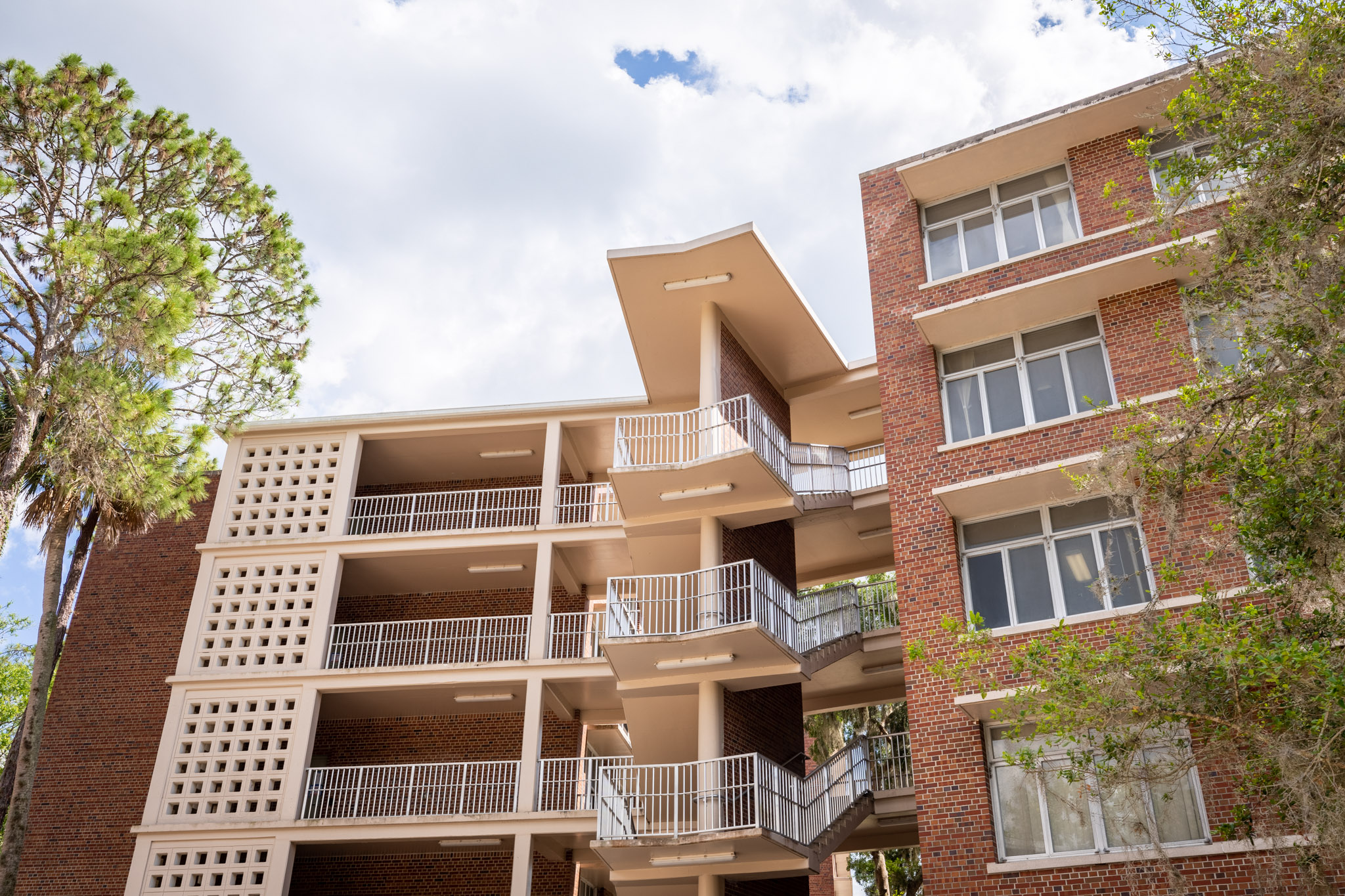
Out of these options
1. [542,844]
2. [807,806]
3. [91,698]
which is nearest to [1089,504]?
[807,806]

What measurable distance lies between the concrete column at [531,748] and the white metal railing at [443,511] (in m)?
3.89

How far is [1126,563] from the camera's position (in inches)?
505

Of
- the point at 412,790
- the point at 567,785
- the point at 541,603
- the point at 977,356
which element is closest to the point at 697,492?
the point at 977,356

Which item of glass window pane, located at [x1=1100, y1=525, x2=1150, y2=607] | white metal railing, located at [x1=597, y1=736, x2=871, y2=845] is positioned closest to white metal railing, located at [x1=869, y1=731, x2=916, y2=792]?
white metal railing, located at [x1=597, y1=736, x2=871, y2=845]

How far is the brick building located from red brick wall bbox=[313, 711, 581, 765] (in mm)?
72

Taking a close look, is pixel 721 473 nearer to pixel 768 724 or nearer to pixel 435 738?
pixel 768 724

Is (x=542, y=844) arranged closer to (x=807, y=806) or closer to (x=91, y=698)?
(x=807, y=806)

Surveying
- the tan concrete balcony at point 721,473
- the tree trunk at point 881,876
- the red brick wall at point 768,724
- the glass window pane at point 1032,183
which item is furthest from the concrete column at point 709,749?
the tree trunk at point 881,876

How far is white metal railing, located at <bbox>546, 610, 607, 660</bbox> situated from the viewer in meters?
20.6

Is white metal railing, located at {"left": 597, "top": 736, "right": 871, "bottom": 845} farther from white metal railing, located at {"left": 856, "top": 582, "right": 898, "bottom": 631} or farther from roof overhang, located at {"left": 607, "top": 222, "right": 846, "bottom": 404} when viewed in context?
roof overhang, located at {"left": 607, "top": 222, "right": 846, "bottom": 404}

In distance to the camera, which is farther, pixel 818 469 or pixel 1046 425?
pixel 818 469

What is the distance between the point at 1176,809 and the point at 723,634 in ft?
20.8

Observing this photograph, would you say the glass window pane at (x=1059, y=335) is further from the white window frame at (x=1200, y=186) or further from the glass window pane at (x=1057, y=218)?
the white window frame at (x=1200, y=186)

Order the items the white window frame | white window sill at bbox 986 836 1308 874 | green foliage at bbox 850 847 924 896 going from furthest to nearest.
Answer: green foliage at bbox 850 847 924 896
the white window frame
white window sill at bbox 986 836 1308 874
